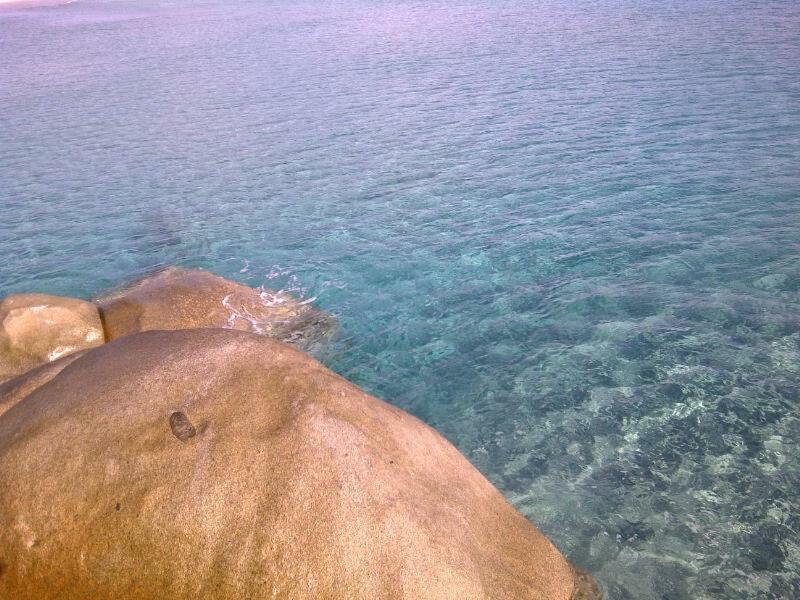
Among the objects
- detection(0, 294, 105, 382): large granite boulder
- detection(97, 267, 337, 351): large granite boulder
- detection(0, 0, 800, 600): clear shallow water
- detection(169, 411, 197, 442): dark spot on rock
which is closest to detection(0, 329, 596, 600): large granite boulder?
detection(169, 411, 197, 442): dark spot on rock

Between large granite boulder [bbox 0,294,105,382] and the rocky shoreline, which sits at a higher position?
the rocky shoreline

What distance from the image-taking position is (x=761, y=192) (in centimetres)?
1475

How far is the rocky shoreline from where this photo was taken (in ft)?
15.6

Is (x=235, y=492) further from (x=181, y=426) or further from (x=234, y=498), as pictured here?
(x=181, y=426)

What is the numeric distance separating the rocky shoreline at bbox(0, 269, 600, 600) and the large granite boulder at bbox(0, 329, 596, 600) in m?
0.01

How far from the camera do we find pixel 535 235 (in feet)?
46.9

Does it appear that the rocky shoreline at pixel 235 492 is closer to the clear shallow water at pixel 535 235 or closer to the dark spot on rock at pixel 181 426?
the dark spot on rock at pixel 181 426

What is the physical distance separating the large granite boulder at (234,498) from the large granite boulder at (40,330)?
3.35 metres

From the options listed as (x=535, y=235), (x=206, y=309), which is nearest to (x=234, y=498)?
(x=206, y=309)

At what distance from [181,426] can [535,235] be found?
34.3 feet

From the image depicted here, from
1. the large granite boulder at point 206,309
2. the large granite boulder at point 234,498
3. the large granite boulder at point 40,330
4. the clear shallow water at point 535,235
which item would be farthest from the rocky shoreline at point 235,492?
the large granite boulder at point 206,309

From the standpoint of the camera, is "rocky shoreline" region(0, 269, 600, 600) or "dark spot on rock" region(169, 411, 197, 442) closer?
"rocky shoreline" region(0, 269, 600, 600)

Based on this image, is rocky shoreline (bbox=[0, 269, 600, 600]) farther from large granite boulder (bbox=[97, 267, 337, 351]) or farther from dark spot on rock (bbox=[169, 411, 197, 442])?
large granite boulder (bbox=[97, 267, 337, 351])

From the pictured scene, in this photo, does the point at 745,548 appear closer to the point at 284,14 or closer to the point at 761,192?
the point at 761,192
